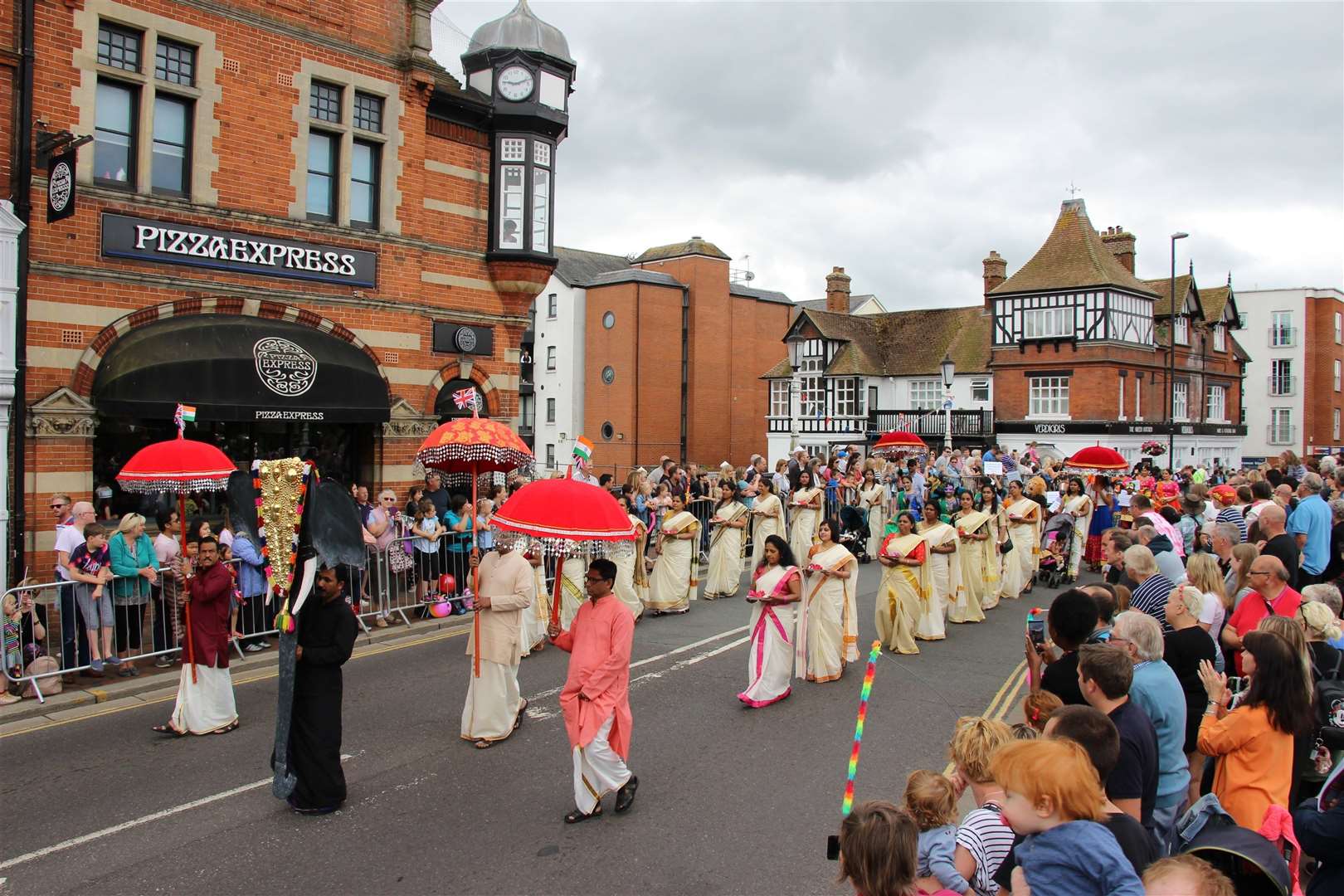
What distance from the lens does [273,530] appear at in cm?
661

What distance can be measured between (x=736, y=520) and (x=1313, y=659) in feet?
31.5

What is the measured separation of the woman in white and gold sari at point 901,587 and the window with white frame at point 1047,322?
1294 inches

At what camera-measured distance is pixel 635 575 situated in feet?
44.9

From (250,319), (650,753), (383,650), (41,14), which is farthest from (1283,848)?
(41,14)

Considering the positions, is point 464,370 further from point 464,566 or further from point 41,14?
point 41,14

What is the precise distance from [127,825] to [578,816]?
3.09m

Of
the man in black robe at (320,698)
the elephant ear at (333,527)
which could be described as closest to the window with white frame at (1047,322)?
the elephant ear at (333,527)

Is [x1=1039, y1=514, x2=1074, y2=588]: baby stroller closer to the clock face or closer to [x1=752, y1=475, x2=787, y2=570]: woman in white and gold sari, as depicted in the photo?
[x1=752, y1=475, x2=787, y2=570]: woman in white and gold sari

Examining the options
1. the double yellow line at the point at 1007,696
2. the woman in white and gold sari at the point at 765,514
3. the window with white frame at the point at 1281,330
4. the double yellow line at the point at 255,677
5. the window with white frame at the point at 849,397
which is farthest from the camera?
the window with white frame at the point at 1281,330

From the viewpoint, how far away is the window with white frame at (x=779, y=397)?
48.5 metres

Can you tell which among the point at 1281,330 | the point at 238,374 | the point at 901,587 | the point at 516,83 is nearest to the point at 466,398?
the point at 901,587

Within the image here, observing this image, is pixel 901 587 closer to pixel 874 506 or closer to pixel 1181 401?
pixel 874 506

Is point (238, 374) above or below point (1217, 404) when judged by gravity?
below

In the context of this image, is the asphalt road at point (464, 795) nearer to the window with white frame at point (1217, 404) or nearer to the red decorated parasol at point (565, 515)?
the red decorated parasol at point (565, 515)
